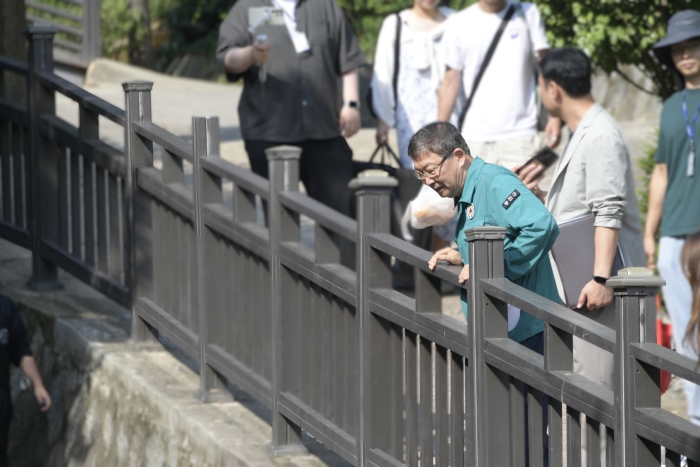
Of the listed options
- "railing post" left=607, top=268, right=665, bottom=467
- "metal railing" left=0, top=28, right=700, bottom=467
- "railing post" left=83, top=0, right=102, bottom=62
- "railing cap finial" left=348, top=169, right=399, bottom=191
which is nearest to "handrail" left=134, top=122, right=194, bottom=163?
"metal railing" left=0, top=28, right=700, bottom=467

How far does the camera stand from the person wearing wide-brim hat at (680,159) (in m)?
5.14

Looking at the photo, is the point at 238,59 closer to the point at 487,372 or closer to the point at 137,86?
the point at 137,86

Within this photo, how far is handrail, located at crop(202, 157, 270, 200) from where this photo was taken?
14.9 feet

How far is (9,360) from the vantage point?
5.44m

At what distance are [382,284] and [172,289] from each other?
5.51 ft

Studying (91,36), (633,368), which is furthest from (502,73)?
(91,36)

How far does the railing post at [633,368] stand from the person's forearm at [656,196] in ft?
9.09

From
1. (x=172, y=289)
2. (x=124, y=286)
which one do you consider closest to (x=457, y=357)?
(x=172, y=289)

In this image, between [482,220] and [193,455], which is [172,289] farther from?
[482,220]

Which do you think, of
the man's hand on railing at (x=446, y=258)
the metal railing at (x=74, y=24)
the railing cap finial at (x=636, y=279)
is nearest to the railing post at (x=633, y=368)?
the railing cap finial at (x=636, y=279)

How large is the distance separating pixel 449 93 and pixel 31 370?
8.52 ft

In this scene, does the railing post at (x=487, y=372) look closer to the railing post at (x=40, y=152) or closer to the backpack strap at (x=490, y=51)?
the backpack strap at (x=490, y=51)

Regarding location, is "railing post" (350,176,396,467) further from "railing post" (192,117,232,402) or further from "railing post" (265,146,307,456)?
"railing post" (192,117,232,402)

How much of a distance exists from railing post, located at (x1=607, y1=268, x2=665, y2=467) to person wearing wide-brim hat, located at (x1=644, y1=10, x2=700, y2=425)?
233 cm
